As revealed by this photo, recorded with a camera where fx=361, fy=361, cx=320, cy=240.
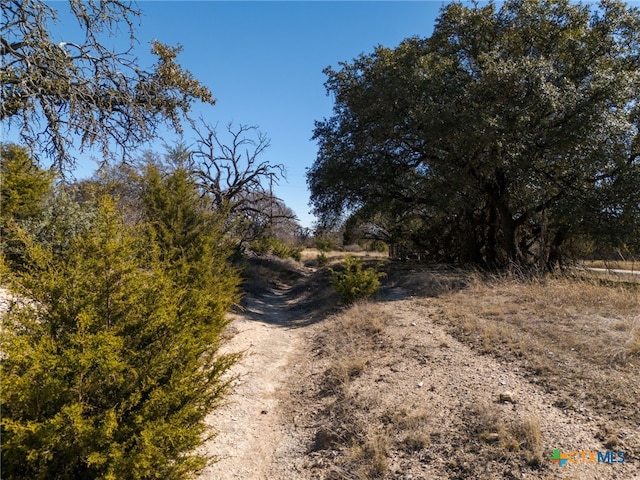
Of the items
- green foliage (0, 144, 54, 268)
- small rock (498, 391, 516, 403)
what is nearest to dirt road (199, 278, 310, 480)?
small rock (498, 391, 516, 403)

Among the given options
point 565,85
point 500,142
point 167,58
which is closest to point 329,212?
point 500,142

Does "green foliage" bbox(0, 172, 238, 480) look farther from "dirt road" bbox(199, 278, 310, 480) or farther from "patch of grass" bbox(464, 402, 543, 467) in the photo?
"patch of grass" bbox(464, 402, 543, 467)

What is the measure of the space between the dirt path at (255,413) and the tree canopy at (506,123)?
6939 mm

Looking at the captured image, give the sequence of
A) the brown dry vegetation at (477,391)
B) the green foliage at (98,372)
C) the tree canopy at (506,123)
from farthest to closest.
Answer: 1. the tree canopy at (506,123)
2. the brown dry vegetation at (477,391)
3. the green foliage at (98,372)

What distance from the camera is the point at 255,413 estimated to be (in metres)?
5.02

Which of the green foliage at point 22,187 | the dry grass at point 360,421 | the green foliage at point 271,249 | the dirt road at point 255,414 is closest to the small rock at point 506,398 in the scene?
the dry grass at point 360,421

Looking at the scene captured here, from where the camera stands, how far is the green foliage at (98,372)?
221cm

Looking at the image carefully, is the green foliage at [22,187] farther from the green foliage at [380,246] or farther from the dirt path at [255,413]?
the green foliage at [380,246]

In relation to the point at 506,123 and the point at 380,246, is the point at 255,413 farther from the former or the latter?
the point at 380,246

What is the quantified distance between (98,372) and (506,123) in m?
10.8

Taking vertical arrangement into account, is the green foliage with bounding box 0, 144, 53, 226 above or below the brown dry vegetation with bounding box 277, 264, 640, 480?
above

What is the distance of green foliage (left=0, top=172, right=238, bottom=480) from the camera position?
2.21 metres

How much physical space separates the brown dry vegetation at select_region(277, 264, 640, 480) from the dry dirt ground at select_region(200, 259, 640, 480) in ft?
0.05

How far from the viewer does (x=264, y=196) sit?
20078 mm
